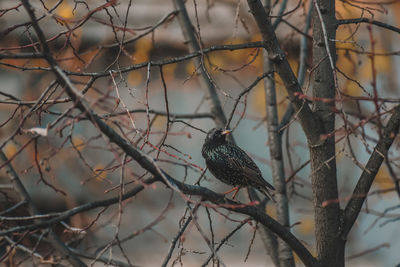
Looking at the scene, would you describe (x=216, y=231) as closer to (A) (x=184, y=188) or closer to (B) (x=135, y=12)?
(B) (x=135, y=12)

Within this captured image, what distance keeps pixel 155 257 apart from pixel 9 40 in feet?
13.4

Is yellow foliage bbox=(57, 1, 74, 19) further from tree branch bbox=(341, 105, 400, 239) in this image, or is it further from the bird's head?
tree branch bbox=(341, 105, 400, 239)

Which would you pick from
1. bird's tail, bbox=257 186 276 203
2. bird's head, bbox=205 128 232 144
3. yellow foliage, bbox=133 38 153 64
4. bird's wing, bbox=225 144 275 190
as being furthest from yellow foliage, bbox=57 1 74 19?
bird's tail, bbox=257 186 276 203

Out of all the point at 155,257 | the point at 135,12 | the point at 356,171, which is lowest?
the point at 155,257

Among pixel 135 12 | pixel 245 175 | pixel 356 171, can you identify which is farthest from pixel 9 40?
pixel 356 171

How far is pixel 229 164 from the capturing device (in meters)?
5.08

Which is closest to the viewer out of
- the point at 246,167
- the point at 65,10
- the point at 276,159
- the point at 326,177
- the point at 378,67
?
the point at 326,177

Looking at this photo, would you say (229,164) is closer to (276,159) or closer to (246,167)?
(246,167)

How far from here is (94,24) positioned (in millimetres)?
9227

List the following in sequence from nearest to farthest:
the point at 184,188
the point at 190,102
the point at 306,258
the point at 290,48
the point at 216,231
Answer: the point at 184,188, the point at 306,258, the point at 290,48, the point at 216,231, the point at 190,102

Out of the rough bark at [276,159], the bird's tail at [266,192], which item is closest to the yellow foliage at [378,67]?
the rough bark at [276,159]

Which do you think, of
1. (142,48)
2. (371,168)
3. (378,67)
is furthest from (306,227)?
(371,168)

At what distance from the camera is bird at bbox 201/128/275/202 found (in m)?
4.96

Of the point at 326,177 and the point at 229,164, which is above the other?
the point at 229,164
